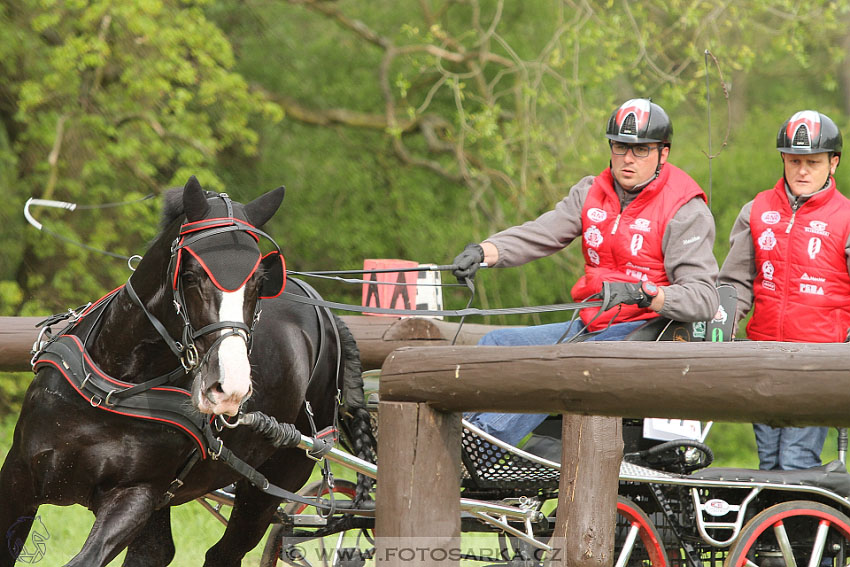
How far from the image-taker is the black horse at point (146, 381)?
122 inches

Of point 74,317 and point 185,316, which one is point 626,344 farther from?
point 74,317

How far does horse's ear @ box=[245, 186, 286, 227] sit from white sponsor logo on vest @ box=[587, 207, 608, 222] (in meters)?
1.44

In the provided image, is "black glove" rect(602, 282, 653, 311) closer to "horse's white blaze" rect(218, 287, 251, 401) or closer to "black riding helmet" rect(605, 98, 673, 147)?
"black riding helmet" rect(605, 98, 673, 147)

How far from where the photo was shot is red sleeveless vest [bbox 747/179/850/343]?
416 cm

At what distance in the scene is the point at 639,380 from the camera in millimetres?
2555

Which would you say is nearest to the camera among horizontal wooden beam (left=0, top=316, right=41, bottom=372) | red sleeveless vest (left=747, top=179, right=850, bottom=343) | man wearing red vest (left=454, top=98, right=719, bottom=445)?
man wearing red vest (left=454, top=98, right=719, bottom=445)

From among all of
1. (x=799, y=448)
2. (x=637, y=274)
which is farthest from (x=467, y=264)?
(x=799, y=448)

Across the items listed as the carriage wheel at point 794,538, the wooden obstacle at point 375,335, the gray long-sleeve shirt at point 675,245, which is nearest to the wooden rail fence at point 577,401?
the gray long-sleeve shirt at point 675,245

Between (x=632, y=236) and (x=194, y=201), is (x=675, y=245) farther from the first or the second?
(x=194, y=201)

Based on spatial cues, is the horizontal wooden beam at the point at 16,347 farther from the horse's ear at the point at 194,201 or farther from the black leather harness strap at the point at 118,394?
the horse's ear at the point at 194,201

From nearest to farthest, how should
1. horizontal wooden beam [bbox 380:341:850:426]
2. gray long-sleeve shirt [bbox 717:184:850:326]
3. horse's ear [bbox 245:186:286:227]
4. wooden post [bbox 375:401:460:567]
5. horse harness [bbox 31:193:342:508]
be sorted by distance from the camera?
horizontal wooden beam [bbox 380:341:850:426] → wooden post [bbox 375:401:460:567] → horse harness [bbox 31:193:342:508] → horse's ear [bbox 245:186:286:227] → gray long-sleeve shirt [bbox 717:184:850:326]

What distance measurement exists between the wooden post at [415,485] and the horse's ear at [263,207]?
2.83ft

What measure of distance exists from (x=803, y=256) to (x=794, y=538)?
121 cm

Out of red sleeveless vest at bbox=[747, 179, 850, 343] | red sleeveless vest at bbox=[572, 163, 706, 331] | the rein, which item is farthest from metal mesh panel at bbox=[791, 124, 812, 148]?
the rein
